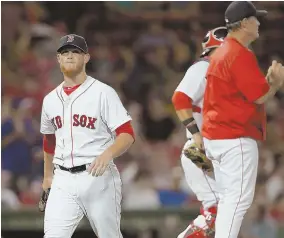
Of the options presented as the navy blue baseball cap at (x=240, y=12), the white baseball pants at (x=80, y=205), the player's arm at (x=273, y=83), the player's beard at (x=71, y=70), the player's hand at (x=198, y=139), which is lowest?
the white baseball pants at (x=80, y=205)

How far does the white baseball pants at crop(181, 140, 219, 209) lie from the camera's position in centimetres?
655

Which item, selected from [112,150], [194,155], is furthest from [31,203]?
[112,150]

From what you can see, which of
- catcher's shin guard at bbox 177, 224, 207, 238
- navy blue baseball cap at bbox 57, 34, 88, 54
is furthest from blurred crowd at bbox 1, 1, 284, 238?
navy blue baseball cap at bbox 57, 34, 88, 54

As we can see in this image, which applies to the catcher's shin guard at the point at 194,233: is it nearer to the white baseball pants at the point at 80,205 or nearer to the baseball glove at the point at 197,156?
the baseball glove at the point at 197,156

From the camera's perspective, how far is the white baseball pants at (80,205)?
5.71 meters

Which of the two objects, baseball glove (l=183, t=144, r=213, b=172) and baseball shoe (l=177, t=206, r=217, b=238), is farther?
baseball shoe (l=177, t=206, r=217, b=238)

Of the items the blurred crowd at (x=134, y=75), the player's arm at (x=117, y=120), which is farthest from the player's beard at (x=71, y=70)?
the blurred crowd at (x=134, y=75)

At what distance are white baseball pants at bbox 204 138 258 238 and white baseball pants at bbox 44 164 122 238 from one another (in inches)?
29.4

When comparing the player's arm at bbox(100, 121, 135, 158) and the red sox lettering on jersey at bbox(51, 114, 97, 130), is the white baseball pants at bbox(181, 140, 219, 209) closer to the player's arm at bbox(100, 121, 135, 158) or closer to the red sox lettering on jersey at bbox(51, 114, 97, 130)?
the player's arm at bbox(100, 121, 135, 158)

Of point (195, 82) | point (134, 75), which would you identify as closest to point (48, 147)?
point (195, 82)

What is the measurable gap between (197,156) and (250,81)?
952 millimetres

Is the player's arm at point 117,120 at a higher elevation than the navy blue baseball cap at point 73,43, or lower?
lower

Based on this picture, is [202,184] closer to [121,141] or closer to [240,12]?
[121,141]

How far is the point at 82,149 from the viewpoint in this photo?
227 inches
